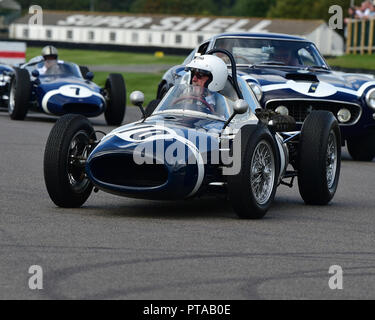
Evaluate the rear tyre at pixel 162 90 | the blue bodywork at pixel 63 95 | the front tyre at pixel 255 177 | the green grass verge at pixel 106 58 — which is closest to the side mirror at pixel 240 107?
the front tyre at pixel 255 177

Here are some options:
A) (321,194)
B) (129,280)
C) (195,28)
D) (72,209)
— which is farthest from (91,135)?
(195,28)

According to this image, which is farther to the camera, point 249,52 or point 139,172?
point 249,52

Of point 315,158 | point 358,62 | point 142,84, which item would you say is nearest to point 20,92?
point 315,158

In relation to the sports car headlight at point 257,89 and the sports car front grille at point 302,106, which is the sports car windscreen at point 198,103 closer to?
the sports car headlight at point 257,89

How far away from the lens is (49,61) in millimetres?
19078

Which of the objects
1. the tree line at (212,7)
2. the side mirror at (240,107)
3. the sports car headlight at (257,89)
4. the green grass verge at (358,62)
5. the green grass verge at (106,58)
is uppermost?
the side mirror at (240,107)

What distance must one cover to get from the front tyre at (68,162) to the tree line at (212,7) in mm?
111222

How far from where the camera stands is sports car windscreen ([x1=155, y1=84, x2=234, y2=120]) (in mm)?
9125

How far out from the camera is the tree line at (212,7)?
13412 centimetres

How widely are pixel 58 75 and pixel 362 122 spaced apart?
266 inches

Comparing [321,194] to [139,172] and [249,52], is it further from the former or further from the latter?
[249,52]

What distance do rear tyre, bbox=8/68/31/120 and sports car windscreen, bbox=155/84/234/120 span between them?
941 centimetres

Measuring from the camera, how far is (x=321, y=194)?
9586 millimetres

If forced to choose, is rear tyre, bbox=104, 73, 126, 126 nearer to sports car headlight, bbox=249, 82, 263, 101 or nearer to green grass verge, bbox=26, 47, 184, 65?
sports car headlight, bbox=249, 82, 263, 101
